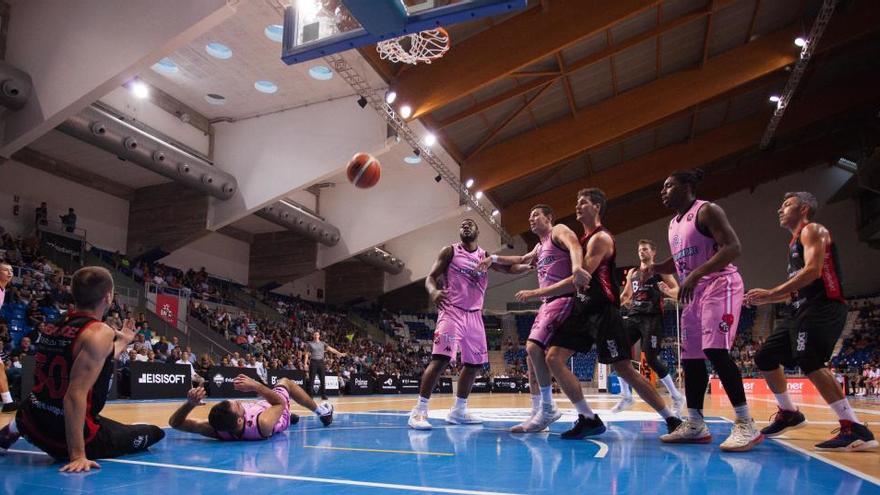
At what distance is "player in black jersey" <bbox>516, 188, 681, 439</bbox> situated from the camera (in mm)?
5016

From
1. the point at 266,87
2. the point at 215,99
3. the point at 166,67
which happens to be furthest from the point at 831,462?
the point at 215,99

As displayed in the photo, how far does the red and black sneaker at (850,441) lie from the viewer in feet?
14.1

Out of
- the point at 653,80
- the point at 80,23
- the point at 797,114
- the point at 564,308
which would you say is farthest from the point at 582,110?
the point at 564,308

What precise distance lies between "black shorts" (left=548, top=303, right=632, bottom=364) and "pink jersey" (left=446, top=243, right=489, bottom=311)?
153 centimetres

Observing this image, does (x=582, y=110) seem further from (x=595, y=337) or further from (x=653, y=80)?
(x=595, y=337)

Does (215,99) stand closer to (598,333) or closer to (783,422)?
(598,333)

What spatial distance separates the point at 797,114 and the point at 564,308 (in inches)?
935

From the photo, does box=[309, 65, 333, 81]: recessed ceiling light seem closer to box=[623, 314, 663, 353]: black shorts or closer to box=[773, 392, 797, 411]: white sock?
box=[623, 314, 663, 353]: black shorts

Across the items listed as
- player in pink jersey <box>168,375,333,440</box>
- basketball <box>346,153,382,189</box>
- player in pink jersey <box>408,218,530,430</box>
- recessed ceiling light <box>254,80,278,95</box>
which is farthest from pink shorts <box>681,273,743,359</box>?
recessed ceiling light <box>254,80,278,95</box>

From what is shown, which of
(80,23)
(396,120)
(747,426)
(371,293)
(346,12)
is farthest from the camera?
(371,293)

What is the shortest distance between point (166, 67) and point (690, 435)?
15.5 meters

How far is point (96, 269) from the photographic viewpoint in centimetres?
338

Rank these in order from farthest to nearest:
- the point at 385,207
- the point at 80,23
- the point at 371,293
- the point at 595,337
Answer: the point at 371,293 < the point at 385,207 < the point at 80,23 < the point at 595,337

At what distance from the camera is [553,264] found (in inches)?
221
